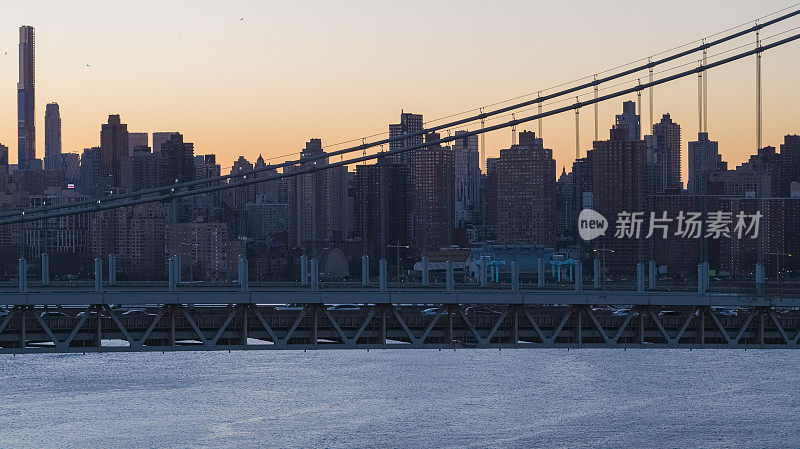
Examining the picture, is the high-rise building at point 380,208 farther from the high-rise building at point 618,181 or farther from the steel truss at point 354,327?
the steel truss at point 354,327

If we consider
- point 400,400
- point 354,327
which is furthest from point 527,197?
point 354,327

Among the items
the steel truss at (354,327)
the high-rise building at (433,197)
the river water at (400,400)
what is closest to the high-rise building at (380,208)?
the high-rise building at (433,197)

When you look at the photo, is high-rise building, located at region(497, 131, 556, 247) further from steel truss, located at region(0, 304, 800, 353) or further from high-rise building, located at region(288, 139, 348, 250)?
steel truss, located at region(0, 304, 800, 353)

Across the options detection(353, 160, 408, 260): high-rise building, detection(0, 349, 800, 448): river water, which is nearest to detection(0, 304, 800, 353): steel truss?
detection(0, 349, 800, 448): river water

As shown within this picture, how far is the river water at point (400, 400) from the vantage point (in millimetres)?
51125

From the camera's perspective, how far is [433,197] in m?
130

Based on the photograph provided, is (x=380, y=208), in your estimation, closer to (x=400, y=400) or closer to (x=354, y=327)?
(x=400, y=400)

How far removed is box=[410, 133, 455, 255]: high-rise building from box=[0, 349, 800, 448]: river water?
3485cm

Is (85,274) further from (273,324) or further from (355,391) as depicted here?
(273,324)

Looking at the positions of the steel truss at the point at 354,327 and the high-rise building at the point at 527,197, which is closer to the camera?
the steel truss at the point at 354,327

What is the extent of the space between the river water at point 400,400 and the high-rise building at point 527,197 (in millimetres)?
37332

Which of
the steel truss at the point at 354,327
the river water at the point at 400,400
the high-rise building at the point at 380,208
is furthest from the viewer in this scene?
the high-rise building at the point at 380,208

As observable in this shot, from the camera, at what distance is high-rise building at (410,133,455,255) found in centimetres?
12456

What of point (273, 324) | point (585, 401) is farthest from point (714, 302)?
point (585, 401)
